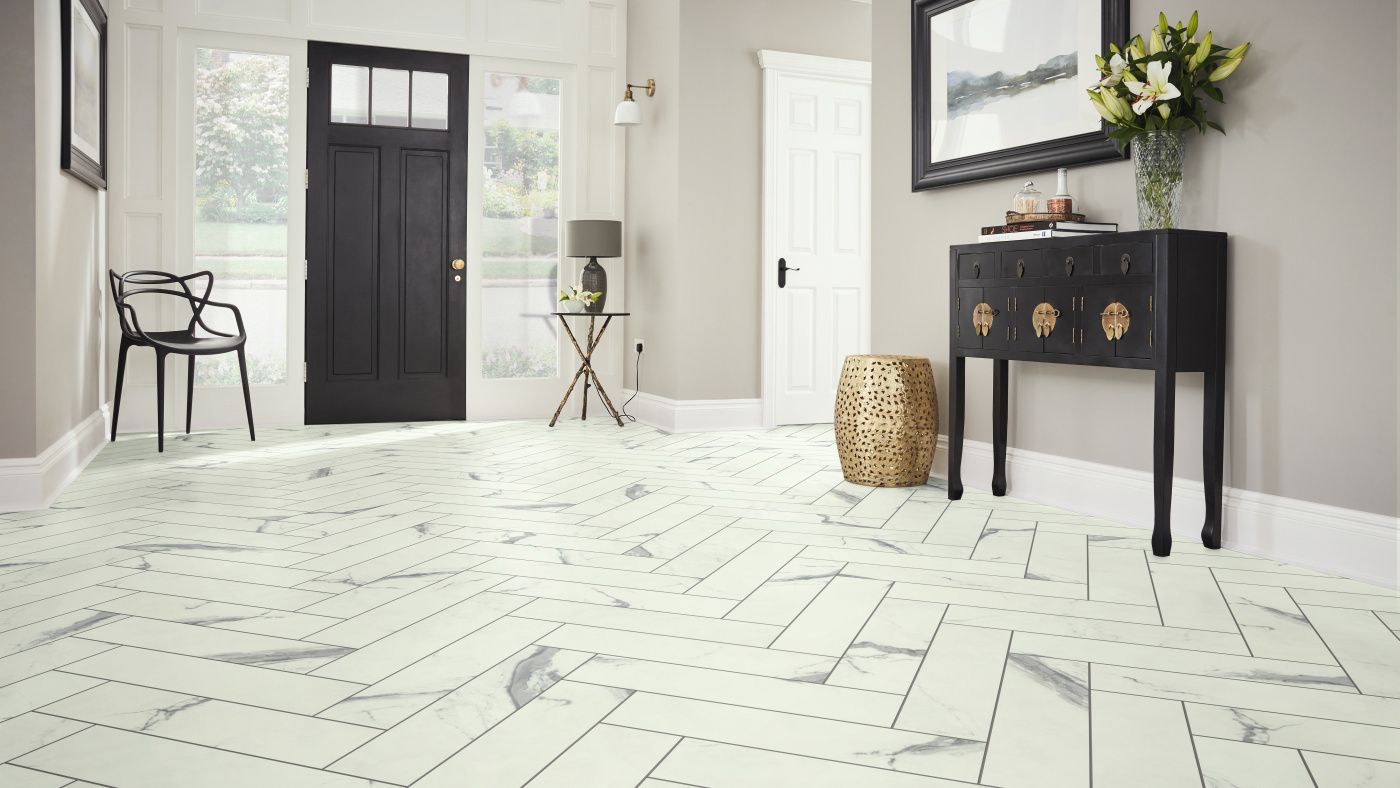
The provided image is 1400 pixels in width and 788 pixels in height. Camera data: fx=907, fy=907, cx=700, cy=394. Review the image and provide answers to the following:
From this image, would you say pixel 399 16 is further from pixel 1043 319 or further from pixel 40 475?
pixel 1043 319

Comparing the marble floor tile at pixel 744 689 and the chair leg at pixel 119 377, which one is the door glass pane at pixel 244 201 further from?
the marble floor tile at pixel 744 689

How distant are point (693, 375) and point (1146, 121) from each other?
317cm

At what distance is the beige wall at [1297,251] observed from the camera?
7.75 feet

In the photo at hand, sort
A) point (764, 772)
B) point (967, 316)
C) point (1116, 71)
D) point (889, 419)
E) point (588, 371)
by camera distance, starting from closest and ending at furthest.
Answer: point (764, 772) → point (1116, 71) → point (967, 316) → point (889, 419) → point (588, 371)

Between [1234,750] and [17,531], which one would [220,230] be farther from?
[1234,750]

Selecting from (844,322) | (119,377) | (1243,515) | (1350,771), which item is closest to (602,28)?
(844,322)

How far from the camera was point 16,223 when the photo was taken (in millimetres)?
3205

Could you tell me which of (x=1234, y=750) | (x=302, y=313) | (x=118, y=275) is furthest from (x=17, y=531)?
(x=1234, y=750)

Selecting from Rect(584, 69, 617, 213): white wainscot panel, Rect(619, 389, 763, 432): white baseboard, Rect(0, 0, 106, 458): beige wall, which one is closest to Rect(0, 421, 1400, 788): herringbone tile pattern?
Rect(0, 0, 106, 458): beige wall

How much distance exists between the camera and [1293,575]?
8.02ft

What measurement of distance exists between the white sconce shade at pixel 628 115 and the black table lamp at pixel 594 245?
616 mm

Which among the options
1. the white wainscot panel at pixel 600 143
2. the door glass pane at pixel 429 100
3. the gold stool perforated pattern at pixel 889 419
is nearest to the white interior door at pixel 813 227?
the white wainscot panel at pixel 600 143

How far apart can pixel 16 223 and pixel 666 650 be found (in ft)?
9.59

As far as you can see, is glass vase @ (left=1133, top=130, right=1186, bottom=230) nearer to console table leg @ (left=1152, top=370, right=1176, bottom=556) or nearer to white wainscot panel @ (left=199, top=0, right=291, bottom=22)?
console table leg @ (left=1152, top=370, right=1176, bottom=556)
